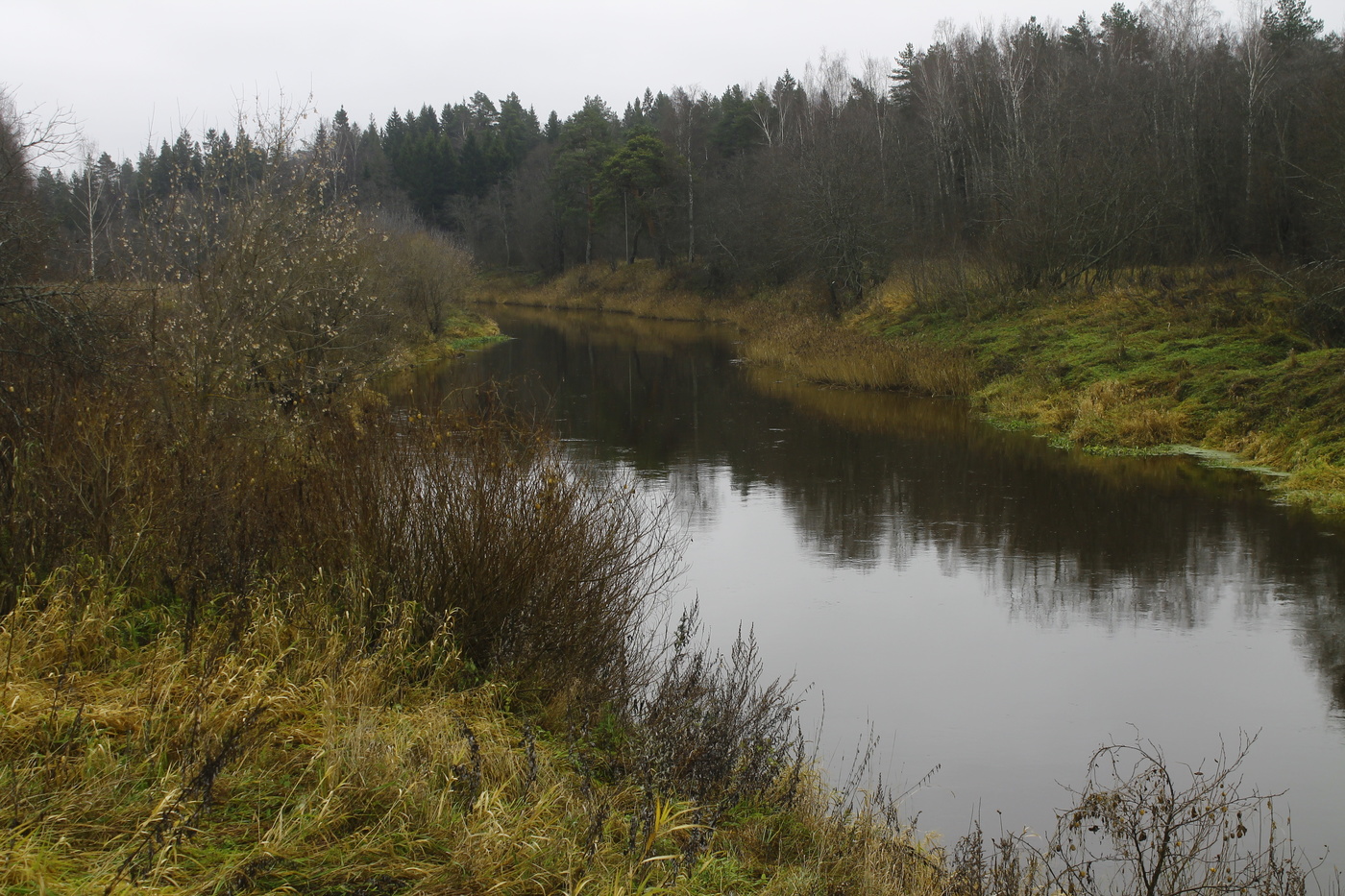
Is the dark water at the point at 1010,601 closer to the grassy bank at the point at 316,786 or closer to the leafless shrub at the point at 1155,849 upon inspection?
the leafless shrub at the point at 1155,849

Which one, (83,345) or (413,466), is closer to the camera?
(413,466)

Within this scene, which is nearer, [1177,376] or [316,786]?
[316,786]

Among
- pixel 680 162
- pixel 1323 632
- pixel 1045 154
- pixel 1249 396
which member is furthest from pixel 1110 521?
pixel 680 162

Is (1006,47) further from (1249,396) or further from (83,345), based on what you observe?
(83,345)

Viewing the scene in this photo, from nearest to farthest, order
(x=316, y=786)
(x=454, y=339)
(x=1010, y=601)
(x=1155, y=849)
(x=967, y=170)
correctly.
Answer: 1. (x=316, y=786)
2. (x=1155, y=849)
3. (x=1010, y=601)
4. (x=454, y=339)
5. (x=967, y=170)

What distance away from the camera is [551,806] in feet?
Result: 14.4

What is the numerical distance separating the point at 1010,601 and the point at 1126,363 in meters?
11.3

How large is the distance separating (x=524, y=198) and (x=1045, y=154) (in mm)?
44665

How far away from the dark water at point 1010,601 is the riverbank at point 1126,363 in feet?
2.89

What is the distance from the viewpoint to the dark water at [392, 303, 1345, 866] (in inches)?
268

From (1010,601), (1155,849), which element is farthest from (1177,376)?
(1155,849)

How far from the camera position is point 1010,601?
9828 mm

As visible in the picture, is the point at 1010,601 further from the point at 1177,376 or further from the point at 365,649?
the point at 1177,376

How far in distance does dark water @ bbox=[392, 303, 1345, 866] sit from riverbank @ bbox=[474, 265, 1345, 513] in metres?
0.88
